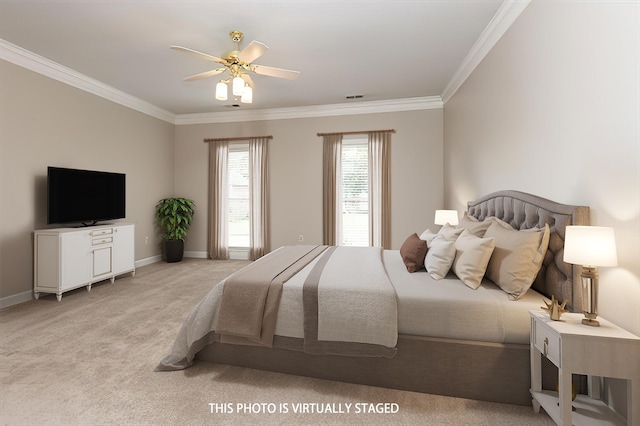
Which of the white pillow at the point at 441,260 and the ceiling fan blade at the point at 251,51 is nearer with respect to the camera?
the white pillow at the point at 441,260

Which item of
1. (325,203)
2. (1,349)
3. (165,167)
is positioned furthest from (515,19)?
(165,167)

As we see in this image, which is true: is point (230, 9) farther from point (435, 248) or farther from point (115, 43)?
point (435, 248)

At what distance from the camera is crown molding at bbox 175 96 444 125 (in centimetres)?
518

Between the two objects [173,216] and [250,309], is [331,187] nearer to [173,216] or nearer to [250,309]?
[173,216]

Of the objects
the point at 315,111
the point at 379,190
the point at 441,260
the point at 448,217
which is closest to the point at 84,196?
the point at 315,111

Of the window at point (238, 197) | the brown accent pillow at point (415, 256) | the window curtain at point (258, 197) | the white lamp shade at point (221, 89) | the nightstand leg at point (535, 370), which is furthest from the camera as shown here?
the window at point (238, 197)

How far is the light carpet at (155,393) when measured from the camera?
167cm

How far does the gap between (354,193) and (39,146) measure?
4.65m

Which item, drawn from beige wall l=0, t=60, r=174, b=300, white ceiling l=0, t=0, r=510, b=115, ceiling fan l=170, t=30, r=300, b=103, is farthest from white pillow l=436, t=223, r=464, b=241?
beige wall l=0, t=60, r=174, b=300

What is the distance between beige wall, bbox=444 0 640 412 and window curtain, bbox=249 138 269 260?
3.95 m

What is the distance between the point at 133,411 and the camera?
5.59 feet

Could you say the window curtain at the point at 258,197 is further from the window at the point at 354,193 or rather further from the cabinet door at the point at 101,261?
the cabinet door at the point at 101,261

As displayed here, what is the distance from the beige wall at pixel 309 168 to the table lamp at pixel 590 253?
3750mm

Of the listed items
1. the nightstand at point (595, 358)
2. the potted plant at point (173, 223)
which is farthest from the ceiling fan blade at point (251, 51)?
the potted plant at point (173, 223)
